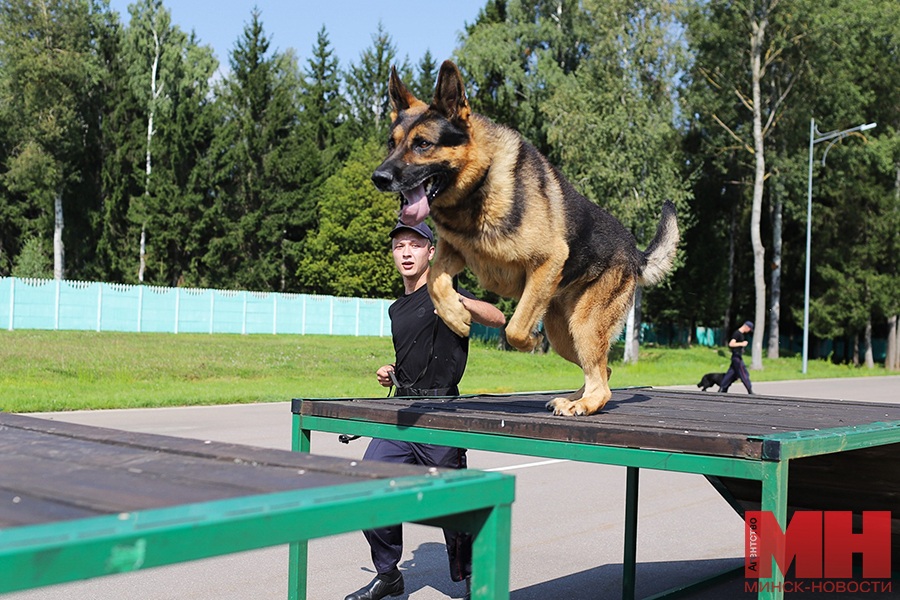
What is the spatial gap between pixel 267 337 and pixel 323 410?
30336mm

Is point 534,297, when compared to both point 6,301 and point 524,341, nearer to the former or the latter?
point 524,341

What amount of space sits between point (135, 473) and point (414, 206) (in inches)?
65.7

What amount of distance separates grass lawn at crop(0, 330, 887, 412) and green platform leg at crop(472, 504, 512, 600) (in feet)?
40.1

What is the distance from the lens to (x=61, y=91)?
40906 mm

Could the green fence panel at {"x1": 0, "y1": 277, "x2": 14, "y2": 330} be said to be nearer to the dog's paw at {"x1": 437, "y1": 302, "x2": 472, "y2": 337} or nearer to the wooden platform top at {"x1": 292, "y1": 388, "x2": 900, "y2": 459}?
the wooden platform top at {"x1": 292, "y1": 388, "x2": 900, "y2": 459}

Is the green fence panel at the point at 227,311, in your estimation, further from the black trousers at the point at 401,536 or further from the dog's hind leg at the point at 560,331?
the dog's hind leg at the point at 560,331

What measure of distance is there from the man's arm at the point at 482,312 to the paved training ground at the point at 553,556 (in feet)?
5.50

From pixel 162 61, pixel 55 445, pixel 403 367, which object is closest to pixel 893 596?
pixel 403 367

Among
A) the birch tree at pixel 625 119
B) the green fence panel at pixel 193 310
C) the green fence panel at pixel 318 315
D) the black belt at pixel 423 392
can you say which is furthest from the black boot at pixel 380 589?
the green fence panel at pixel 318 315

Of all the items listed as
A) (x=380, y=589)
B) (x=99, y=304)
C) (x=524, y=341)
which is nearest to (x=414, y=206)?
(x=524, y=341)

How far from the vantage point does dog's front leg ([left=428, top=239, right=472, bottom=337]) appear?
3.71 meters

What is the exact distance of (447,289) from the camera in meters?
Answer: 3.74

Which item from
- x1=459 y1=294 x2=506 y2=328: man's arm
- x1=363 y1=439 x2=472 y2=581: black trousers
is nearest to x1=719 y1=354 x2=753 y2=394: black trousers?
x1=363 y1=439 x2=472 y2=581: black trousers

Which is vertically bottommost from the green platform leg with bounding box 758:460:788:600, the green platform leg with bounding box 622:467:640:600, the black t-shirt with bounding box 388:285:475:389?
the green platform leg with bounding box 622:467:640:600
